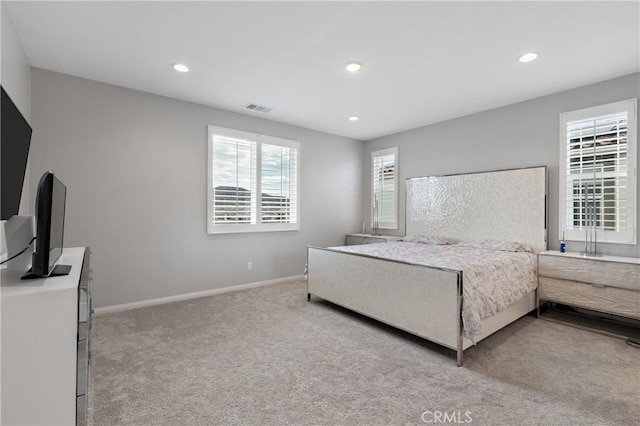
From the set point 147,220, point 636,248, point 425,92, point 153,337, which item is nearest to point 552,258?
point 636,248

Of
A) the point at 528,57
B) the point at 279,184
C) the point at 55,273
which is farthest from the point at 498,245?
the point at 55,273

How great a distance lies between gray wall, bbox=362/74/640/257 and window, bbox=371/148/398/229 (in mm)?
144

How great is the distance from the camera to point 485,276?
273 cm

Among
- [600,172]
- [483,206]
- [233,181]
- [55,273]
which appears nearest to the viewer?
[55,273]

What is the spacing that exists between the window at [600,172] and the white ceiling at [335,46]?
0.44 meters

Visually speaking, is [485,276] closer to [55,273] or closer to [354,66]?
[354,66]

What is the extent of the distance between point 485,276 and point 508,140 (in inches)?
92.7

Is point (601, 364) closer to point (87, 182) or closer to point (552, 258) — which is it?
point (552, 258)

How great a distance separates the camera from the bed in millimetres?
2512

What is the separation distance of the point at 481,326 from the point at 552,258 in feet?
5.25

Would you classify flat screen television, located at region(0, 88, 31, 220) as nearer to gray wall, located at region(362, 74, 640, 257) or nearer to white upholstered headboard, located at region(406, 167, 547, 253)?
white upholstered headboard, located at region(406, 167, 547, 253)

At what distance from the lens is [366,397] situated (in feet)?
6.46

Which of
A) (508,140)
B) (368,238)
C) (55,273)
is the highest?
(508,140)

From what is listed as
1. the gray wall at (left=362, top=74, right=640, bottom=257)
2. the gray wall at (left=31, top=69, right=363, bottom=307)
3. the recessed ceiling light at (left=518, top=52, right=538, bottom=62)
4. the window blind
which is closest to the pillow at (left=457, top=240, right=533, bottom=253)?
the gray wall at (left=362, top=74, right=640, bottom=257)
